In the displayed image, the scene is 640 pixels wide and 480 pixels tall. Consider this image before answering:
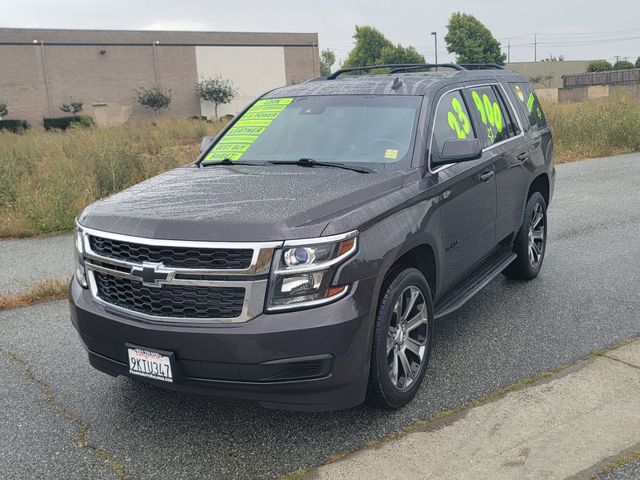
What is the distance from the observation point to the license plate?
3.18m

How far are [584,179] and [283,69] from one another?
55.1 m

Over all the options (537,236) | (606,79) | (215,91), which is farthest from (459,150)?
(215,91)

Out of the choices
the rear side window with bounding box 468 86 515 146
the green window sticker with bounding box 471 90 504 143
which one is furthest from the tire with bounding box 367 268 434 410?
the green window sticker with bounding box 471 90 504 143

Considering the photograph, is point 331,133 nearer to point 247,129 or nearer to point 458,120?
point 247,129

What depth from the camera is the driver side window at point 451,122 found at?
175 inches

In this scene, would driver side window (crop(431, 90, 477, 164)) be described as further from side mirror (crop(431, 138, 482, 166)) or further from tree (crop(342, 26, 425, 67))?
tree (crop(342, 26, 425, 67))

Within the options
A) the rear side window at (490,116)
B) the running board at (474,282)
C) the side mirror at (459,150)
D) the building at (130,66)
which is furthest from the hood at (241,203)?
the building at (130,66)

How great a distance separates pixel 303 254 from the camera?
10.2 ft

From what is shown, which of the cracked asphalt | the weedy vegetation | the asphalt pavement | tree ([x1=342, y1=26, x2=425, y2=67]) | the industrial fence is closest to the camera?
the cracked asphalt

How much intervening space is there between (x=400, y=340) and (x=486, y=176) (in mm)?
1762

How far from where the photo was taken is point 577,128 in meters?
17.7

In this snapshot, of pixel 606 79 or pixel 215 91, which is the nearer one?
pixel 606 79

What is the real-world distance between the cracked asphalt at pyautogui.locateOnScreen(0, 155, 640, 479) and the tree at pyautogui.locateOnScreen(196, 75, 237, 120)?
54.7m

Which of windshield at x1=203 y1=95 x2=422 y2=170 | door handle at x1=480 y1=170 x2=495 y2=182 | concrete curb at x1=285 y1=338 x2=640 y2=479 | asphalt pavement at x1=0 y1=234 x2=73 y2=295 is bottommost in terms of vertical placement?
concrete curb at x1=285 y1=338 x2=640 y2=479
